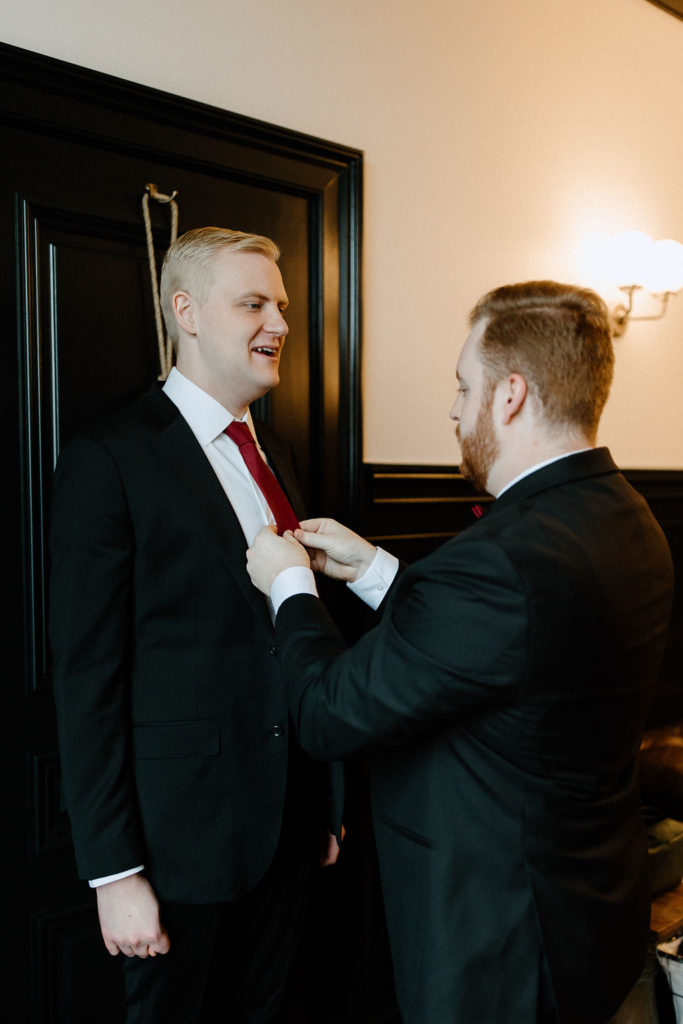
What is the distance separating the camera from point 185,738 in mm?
1556

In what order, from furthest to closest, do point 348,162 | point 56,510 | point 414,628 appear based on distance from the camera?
1. point 348,162
2. point 56,510
3. point 414,628

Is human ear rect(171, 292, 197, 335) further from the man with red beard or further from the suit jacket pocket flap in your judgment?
the suit jacket pocket flap

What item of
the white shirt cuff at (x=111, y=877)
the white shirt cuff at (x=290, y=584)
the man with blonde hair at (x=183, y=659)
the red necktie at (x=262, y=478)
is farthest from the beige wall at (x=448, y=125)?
the white shirt cuff at (x=111, y=877)

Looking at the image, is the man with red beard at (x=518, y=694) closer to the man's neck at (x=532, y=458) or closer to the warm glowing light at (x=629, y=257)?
the man's neck at (x=532, y=458)

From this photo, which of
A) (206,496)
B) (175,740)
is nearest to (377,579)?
(206,496)

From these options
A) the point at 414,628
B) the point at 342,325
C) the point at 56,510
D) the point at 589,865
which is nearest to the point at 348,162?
the point at 342,325

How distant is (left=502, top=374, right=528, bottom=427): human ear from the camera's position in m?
1.34

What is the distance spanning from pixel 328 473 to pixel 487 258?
1.00 m

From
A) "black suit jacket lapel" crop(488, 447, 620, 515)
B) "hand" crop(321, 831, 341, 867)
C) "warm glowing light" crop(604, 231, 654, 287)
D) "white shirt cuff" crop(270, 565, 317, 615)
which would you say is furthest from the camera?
"warm glowing light" crop(604, 231, 654, 287)

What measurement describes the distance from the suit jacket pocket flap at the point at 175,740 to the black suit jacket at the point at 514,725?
0.28m

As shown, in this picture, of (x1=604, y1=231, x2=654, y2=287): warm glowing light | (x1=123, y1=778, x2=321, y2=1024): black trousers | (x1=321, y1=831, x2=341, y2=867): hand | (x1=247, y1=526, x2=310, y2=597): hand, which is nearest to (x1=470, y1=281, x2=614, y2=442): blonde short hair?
(x1=247, y1=526, x2=310, y2=597): hand

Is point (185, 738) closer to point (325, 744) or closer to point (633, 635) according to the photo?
point (325, 744)

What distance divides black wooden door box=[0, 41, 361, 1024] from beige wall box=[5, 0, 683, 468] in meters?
0.11

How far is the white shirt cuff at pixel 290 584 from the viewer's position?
57.3 inches
